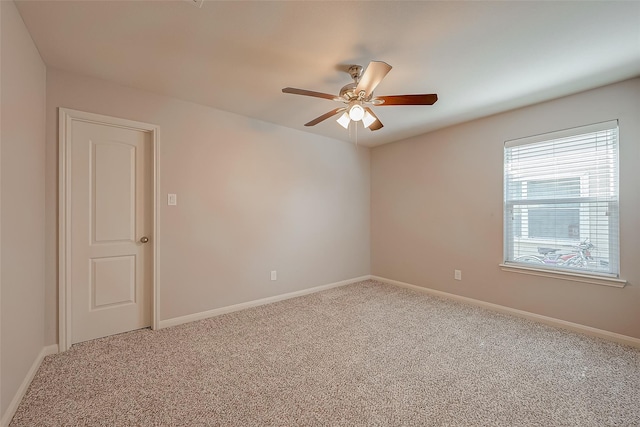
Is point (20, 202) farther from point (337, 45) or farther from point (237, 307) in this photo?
point (337, 45)

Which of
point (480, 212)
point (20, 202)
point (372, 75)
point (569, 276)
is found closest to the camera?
point (20, 202)

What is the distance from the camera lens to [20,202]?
1.72 metres

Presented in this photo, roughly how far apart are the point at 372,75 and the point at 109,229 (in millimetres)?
2689

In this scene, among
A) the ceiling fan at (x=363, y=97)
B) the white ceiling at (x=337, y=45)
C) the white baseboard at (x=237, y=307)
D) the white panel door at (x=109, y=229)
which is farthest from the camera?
the white baseboard at (x=237, y=307)

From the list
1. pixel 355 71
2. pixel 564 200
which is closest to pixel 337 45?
pixel 355 71

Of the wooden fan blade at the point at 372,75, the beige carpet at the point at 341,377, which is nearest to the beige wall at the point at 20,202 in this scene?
the beige carpet at the point at 341,377

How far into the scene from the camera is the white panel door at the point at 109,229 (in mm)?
2400

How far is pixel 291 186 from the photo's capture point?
3801 millimetres

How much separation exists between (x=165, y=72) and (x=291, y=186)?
1.93m

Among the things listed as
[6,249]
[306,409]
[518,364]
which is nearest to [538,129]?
[518,364]

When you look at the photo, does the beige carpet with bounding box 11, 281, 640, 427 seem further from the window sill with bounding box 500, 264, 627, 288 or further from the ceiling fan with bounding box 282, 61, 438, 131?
the ceiling fan with bounding box 282, 61, 438, 131

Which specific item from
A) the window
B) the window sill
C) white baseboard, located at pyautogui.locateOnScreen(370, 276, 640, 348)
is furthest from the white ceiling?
white baseboard, located at pyautogui.locateOnScreen(370, 276, 640, 348)

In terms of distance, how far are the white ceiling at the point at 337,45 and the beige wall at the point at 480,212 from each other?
290 millimetres

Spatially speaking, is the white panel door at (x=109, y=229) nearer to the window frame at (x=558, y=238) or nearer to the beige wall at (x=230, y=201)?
the beige wall at (x=230, y=201)
